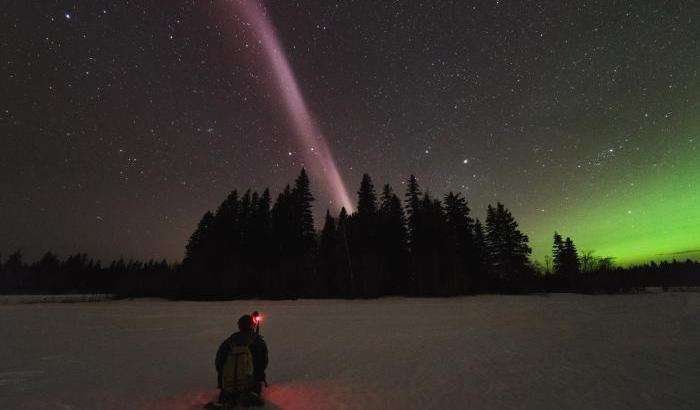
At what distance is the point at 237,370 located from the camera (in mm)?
4973

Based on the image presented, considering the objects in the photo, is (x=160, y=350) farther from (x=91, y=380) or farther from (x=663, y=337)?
(x=663, y=337)

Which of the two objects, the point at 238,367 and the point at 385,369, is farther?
the point at 385,369

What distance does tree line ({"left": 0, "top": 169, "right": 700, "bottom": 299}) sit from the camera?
38.4m

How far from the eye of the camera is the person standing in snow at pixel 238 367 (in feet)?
16.2

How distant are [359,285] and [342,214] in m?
12.4

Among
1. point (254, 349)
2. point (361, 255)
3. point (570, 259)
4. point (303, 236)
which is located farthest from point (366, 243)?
point (570, 259)

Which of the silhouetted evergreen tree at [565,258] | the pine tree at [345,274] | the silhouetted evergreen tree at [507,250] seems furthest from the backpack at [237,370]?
the silhouetted evergreen tree at [565,258]

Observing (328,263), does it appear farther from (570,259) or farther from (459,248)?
(570,259)

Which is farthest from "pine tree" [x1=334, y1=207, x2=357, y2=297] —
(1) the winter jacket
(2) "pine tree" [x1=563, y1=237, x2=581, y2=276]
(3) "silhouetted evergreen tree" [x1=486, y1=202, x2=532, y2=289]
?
(2) "pine tree" [x1=563, y1=237, x2=581, y2=276]

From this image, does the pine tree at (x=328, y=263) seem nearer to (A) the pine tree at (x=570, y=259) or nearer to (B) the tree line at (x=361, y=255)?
(B) the tree line at (x=361, y=255)

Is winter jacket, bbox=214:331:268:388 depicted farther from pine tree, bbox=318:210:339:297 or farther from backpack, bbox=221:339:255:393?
pine tree, bbox=318:210:339:297

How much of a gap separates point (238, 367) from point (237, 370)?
0.04 m

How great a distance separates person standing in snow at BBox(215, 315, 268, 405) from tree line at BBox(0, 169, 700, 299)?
33.1 meters

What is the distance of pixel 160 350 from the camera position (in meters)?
9.75
